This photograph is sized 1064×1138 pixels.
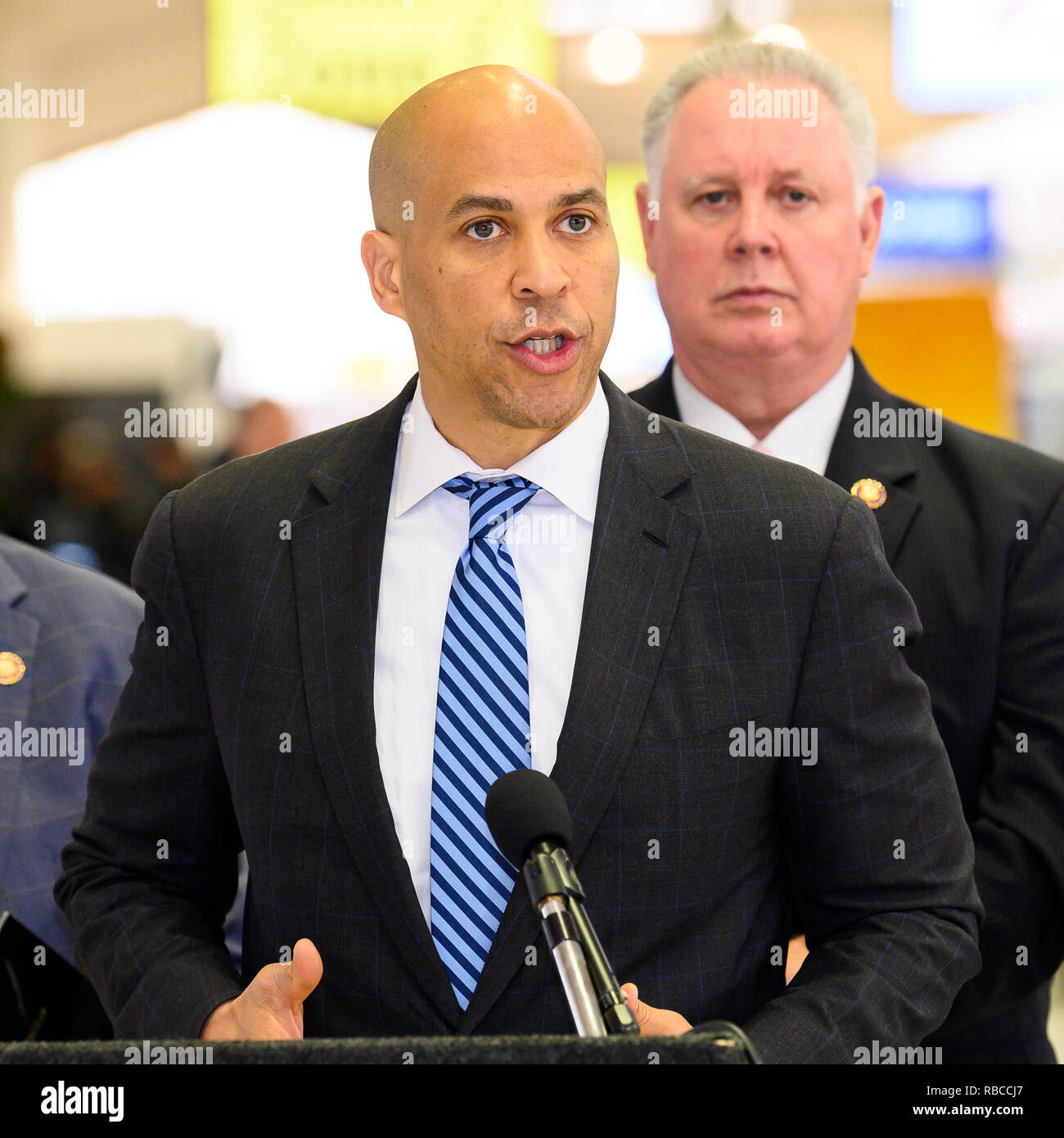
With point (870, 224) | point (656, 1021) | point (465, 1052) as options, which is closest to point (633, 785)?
point (656, 1021)

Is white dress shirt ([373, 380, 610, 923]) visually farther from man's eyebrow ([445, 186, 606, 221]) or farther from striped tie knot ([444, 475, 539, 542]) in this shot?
man's eyebrow ([445, 186, 606, 221])

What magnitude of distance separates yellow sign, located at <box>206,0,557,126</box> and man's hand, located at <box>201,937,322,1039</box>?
12.7ft

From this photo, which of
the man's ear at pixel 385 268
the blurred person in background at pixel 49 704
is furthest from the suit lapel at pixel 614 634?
the blurred person in background at pixel 49 704

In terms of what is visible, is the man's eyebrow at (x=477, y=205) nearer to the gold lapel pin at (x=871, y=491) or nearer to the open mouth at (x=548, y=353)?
the open mouth at (x=548, y=353)

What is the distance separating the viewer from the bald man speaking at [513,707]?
61.4 inches

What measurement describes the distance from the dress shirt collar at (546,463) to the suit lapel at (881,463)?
0.57m

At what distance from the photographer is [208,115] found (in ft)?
17.1

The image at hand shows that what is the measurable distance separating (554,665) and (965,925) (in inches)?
21.3

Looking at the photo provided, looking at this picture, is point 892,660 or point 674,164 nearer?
point 892,660

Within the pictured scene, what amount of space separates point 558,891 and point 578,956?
0.22 feet

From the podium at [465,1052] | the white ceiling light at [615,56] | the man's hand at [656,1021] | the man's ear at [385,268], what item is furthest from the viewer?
the white ceiling light at [615,56]

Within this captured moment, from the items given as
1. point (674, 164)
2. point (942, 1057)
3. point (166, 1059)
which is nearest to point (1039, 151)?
point (674, 164)

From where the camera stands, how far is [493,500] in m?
→ 1.72

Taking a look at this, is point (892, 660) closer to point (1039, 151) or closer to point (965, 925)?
point (965, 925)
